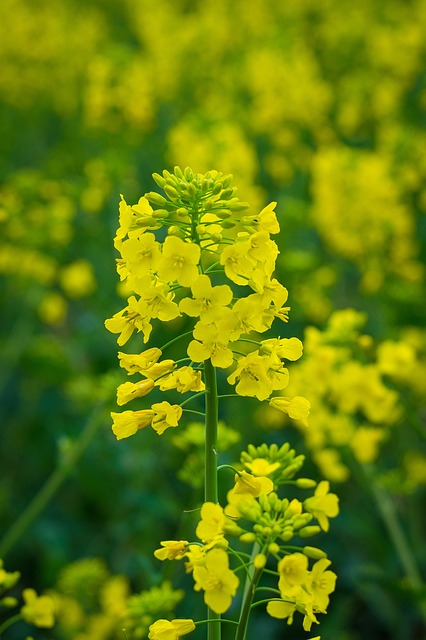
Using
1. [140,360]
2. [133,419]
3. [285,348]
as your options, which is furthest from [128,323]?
[285,348]

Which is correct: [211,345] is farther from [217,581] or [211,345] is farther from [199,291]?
[217,581]

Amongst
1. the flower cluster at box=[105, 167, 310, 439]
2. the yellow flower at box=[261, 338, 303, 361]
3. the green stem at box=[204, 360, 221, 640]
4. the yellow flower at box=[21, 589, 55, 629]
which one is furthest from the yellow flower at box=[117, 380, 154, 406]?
the yellow flower at box=[21, 589, 55, 629]

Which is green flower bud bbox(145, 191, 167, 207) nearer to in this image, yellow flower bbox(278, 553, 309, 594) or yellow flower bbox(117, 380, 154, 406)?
yellow flower bbox(117, 380, 154, 406)

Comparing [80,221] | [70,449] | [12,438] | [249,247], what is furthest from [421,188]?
[249,247]

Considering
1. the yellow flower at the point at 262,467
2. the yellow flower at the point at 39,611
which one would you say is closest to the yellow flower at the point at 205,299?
the yellow flower at the point at 262,467

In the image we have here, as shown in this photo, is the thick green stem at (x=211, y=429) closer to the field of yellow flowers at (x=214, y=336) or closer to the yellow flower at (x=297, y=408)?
the field of yellow flowers at (x=214, y=336)

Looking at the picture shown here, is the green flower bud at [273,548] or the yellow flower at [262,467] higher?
the yellow flower at [262,467]

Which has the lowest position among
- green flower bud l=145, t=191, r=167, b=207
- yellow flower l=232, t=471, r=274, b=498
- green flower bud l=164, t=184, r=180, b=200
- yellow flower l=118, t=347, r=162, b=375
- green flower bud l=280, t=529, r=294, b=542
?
green flower bud l=280, t=529, r=294, b=542
